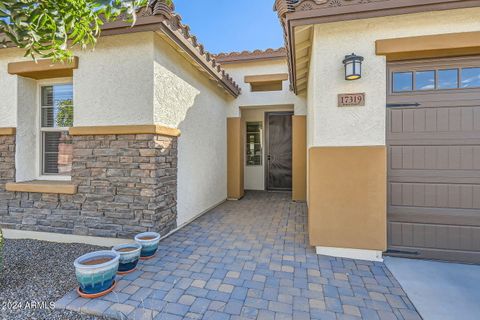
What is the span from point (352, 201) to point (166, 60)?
4.33 m

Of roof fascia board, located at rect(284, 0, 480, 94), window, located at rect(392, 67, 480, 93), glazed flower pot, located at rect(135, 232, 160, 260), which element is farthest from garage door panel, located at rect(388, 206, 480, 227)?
glazed flower pot, located at rect(135, 232, 160, 260)

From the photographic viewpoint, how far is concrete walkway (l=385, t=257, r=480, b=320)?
2.64m

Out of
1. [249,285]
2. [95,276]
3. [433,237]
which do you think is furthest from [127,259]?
[433,237]

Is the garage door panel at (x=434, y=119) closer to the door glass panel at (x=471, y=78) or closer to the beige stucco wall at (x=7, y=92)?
the door glass panel at (x=471, y=78)

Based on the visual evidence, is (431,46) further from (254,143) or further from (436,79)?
(254,143)

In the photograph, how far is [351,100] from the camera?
3902mm

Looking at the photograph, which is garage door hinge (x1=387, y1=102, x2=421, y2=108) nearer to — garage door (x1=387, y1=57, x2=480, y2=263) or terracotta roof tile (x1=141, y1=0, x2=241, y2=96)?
garage door (x1=387, y1=57, x2=480, y2=263)

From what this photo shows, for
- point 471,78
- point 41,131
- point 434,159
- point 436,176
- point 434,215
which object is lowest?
point 434,215

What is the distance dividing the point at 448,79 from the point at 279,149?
6.47 meters

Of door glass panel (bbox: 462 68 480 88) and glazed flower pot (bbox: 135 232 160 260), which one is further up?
door glass panel (bbox: 462 68 480 88)

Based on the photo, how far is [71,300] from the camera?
110 inches

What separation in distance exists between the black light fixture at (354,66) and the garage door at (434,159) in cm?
67

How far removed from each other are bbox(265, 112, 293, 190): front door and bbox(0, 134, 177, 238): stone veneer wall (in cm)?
593

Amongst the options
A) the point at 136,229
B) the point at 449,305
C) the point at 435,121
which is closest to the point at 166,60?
the point at 136,229
